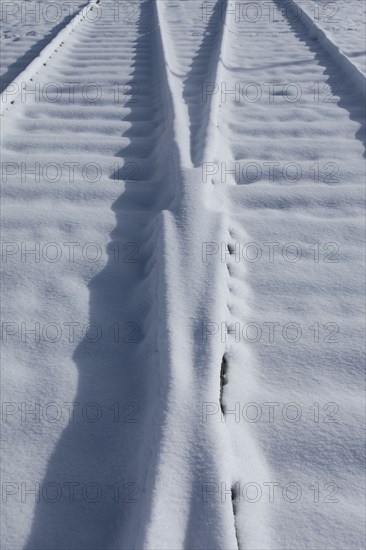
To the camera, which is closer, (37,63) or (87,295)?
(87,295)

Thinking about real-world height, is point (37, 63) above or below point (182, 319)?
above

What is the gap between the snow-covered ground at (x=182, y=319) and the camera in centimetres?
158

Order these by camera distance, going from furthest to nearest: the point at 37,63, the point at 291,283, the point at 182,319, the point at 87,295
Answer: the point at 37,63 < the point at 291,283 < the point at 87,295 < the point at 182,319

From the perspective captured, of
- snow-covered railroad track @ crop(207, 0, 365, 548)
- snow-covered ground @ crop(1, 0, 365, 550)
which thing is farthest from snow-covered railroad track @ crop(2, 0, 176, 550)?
snow-covered railroad track @ crop(207, 0, 365, 548)

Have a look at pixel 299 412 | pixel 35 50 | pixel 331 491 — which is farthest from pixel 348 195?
pixel 35 50

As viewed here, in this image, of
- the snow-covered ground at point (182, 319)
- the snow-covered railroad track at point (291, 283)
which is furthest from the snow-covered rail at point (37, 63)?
the snow-covered railroad track at point (291, 283)

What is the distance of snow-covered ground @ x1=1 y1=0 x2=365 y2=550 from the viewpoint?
1576 mm

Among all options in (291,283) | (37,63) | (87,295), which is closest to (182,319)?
(87,295)

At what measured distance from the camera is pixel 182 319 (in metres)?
2.03

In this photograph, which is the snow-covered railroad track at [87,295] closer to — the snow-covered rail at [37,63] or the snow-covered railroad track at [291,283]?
the snow-covered rail at [37,63]

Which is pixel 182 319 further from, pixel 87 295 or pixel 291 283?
pixel 291 283

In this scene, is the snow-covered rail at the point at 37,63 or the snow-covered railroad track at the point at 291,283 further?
the snow-covered rail at the point at 37,63

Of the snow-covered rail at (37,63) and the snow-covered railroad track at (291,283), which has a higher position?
the snow-covered rail at (37,63)

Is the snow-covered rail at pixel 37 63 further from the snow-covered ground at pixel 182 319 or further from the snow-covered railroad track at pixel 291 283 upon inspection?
the snow-covered railroad track at pixel 291 283
